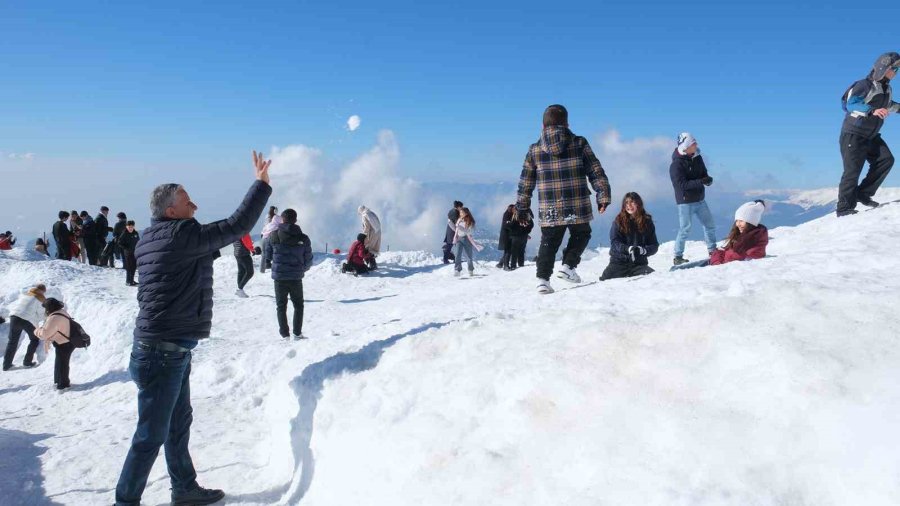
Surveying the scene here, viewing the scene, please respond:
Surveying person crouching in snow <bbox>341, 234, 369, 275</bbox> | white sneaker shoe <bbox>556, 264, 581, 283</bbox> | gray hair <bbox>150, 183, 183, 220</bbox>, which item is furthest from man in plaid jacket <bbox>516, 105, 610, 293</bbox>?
person crouching in snow <bbox>341, 234, 369, 275</bbox>

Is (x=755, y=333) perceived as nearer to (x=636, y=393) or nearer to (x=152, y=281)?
(x=636, y=393)

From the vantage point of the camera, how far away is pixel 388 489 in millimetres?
3656

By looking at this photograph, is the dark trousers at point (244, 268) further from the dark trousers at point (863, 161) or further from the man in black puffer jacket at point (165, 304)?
the dark trousers at point (863, 161)

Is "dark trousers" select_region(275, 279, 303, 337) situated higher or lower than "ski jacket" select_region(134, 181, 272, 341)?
lower

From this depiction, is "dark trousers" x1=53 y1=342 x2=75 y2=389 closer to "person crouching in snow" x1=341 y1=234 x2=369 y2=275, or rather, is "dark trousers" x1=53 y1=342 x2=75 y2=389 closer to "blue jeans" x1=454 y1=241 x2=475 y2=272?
"person crouching in snow" x1=341 y1=234 x2=369 y2=275

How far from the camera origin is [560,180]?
6.64 meters

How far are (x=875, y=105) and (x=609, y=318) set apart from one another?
760cm

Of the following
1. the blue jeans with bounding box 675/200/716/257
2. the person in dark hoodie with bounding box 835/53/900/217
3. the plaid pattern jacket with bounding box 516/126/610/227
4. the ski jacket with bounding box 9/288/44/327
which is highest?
the person in dark hoodie with bounding box 835/53/900/217

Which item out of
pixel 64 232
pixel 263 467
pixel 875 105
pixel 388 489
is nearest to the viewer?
pixel 388 489

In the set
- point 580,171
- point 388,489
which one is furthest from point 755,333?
point 580,171

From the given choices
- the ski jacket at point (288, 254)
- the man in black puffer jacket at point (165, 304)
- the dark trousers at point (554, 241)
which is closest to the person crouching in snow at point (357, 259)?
the ski jacket at point (288, 254)

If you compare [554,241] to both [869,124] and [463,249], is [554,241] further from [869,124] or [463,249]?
[463,249]

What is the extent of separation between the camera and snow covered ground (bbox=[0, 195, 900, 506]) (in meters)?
2.75

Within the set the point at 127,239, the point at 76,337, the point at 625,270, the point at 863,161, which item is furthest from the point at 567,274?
the point at 127,239
